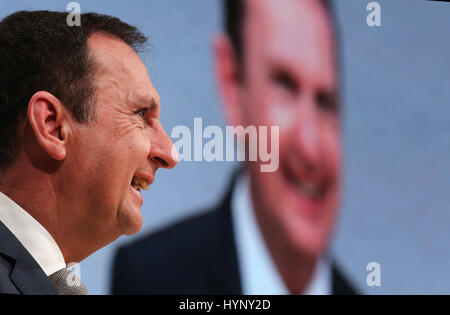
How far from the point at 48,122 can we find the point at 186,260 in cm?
71

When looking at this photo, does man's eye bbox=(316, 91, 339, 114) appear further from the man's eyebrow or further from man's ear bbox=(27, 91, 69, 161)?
man's ear bbox=(27, 91, 69, 161)

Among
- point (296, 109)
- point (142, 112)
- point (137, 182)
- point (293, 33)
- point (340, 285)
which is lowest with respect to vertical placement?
point (340, 285)

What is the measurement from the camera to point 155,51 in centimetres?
148

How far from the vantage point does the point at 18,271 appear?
0.78 meters

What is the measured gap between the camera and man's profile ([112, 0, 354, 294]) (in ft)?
4.89

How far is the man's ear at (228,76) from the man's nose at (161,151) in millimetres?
471

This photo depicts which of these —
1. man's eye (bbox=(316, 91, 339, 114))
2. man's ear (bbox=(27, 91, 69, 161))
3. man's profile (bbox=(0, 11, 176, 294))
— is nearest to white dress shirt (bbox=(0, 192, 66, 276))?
man's profile (bbox=(0, 11, 176, 294))

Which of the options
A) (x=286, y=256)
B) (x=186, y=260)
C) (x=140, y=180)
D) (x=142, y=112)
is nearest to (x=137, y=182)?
(x=140, y=180)

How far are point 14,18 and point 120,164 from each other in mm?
339

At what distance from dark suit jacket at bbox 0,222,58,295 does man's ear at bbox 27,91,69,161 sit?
158 mm

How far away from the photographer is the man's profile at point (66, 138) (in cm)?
89

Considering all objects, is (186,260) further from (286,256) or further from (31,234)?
(31,234)

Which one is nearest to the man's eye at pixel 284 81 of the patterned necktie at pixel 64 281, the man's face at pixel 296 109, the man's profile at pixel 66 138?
the man's face at pixel 296 109
